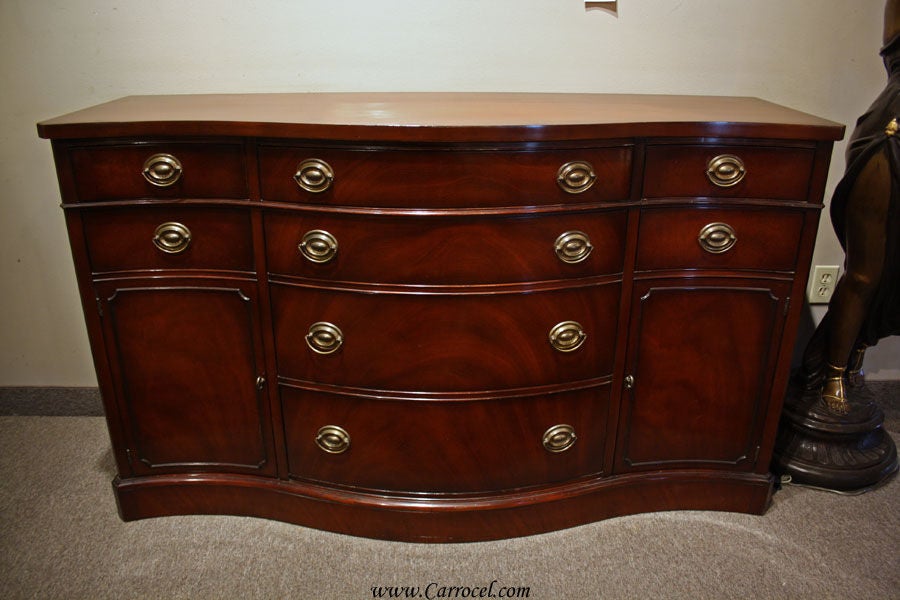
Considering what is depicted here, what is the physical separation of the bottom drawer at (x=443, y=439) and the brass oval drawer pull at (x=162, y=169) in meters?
0.50

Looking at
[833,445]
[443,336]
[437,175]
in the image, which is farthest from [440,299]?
[833,445]

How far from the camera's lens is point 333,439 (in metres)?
1.48

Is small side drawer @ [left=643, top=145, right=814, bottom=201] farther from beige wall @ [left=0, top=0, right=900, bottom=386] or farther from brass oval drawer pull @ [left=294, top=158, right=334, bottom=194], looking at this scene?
brass oval drawer pull @ [left=294, top=158, right=334, bottom=194]

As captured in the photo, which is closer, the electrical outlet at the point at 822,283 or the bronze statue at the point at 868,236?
the bronze statue at the point at 868,236

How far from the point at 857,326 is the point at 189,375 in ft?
5.12

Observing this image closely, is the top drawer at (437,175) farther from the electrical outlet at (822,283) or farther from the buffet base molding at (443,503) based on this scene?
the electrical outlet at (822,283)

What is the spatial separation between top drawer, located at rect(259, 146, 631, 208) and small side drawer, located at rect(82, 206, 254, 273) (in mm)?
136

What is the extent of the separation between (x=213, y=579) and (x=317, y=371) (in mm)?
498

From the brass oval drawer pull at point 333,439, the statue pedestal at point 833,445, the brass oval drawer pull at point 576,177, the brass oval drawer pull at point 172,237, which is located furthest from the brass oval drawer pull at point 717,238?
the brass oval drawer pull at point 172,237

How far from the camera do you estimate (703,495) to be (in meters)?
1.62

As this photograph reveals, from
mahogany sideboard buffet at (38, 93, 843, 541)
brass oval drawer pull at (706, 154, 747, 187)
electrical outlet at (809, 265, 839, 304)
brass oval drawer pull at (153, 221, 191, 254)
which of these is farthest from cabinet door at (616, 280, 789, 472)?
brass oval drawer pull at (153, 221, 191, 254)

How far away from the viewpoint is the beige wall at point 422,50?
65.3 inches

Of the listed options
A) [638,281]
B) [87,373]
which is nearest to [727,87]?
[638,281]

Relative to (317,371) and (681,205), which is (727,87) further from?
(317,371)
